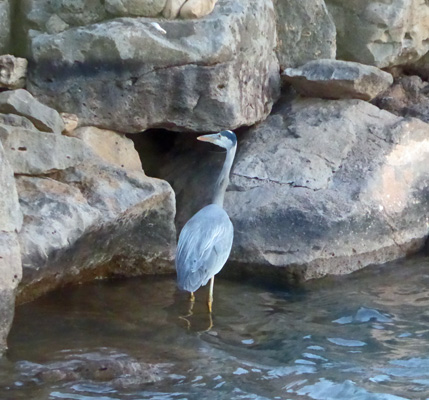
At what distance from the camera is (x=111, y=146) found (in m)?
5.38

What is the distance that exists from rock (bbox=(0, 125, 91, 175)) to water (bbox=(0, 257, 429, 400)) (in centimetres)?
72

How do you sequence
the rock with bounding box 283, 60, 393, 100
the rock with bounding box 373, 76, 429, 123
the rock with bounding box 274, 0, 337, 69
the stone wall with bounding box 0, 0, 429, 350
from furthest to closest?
the rock with bounding box 373, 76, 429, 123 → the rock with bounding box 274, 0, 337, 69 → the rock with bounding box 283, 60, 393, 100 → the stone wall with bounding box 0, 0, 429, 350

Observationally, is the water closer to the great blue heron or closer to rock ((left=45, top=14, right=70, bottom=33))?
the great blue heron

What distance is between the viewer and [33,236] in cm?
430

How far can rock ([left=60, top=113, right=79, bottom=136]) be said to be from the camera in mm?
5129

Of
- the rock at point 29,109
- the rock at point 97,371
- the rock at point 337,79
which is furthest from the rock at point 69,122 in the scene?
the rock at point 97,371

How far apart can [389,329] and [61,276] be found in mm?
1780

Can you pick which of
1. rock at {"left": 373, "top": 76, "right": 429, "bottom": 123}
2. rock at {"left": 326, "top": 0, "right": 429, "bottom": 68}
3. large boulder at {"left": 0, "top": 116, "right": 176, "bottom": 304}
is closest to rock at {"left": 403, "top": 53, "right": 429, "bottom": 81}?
rock at {"left": 373, "top": 76, "right": 429, "bottom": 123}

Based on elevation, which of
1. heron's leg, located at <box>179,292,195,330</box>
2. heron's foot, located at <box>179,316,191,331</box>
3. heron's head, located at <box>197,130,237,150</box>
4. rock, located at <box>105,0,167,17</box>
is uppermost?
rock, located at <box>105,0,167,17</box>

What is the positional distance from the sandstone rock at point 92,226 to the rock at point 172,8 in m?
1.02

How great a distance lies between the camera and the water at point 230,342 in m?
3.56

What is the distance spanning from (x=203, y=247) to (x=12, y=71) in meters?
1.52

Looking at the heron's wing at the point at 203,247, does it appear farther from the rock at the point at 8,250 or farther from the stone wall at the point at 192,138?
the rock at the point at 8,250

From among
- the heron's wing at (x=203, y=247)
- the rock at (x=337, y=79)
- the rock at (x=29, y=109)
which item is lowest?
the heron's wing at (x=203, y=247)
